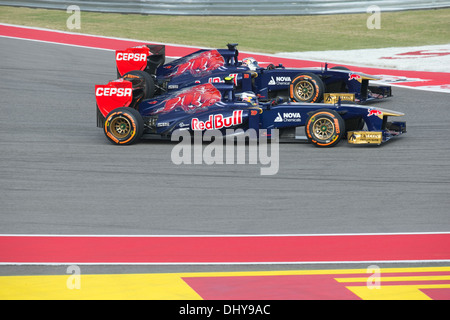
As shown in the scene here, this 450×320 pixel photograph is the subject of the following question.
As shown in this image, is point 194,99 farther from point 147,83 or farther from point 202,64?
point 202,64

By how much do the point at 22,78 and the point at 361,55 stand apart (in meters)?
8.72

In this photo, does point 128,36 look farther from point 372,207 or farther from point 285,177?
point 372,207

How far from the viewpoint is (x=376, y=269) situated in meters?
7.24

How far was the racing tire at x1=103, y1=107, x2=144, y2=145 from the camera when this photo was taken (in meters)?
12.1

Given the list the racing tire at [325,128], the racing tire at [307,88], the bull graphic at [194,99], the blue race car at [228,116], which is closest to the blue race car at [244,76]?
the racing tire at [307,88]

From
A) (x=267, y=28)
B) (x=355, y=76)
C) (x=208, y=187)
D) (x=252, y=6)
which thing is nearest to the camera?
(x=208, y=187)

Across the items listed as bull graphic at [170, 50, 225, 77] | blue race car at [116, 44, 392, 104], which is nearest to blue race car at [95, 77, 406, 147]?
blue race car at [116, 44, 392, 104]

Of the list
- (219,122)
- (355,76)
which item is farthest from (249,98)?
(355,76)

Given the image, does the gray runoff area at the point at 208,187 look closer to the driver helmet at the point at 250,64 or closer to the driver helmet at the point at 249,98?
the driver helmet at the point at 249,98

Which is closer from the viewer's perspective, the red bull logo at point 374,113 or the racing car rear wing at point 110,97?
the red bull logo at point 374,113

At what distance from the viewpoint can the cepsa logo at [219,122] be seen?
11.8 meters

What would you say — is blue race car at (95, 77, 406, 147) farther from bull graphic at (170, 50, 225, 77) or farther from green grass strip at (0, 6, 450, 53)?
green grass strip at (0, 6, 450, 53)

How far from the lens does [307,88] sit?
14.7m

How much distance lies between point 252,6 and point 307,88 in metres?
11.5
